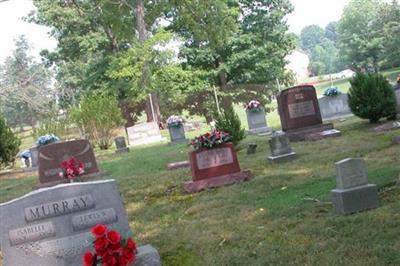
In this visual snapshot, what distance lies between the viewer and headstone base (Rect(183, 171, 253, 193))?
9.29 meters

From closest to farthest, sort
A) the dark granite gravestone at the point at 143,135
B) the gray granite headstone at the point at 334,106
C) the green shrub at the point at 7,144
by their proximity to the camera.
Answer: the green shrub at the point at 7,144 < the gray granite headstone at the point at 334,106 < the dark granite gravestone at the point at 143,135

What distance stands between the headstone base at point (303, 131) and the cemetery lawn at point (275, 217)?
121 inches

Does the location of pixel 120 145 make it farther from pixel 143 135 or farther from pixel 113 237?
pixel 113 237

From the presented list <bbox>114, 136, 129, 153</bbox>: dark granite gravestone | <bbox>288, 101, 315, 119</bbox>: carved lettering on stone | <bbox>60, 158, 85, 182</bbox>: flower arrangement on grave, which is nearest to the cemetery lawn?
<bbox>60, 158, 85, 182</bbox>: flower arrangement on grave

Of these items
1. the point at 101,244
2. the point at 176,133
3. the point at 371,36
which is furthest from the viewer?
the point at 371,36

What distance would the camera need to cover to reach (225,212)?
721cm

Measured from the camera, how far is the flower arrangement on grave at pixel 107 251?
4395 mm

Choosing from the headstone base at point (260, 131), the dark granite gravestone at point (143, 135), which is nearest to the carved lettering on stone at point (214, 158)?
the headstone base at point (260, 131)

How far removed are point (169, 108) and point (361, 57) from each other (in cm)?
3682

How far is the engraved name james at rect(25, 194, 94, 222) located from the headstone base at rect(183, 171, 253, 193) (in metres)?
4.24

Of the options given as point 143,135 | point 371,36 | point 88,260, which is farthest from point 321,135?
point 371,36

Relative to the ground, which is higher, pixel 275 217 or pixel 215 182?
pixel 215 182

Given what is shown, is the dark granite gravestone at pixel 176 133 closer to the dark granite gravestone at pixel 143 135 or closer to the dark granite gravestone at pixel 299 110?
the dark granite gravestone at pixel 143 135

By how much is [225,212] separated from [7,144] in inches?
539
